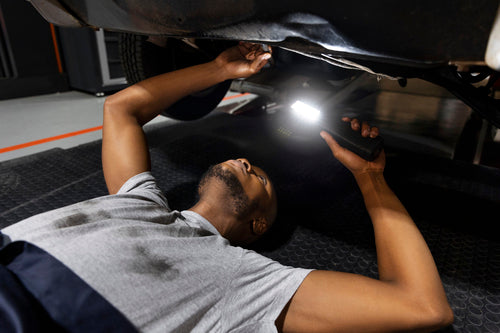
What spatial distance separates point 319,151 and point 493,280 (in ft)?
3.59

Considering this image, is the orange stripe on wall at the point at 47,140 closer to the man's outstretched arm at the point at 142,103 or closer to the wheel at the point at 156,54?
the wheel at the point at 156,54

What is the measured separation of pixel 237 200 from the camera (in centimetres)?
99

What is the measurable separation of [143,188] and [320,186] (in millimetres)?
884

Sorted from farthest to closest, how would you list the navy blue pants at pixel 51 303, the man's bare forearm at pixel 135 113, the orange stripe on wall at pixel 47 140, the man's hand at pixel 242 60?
the orange stripe on wall at pixel 47 140
the man's hand at pixel 242 60
the man's bare forearm at pixel 135 113
the navy blue pants at pixel 51 303

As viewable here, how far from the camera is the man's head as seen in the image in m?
0.98

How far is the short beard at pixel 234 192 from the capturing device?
982 millimetres

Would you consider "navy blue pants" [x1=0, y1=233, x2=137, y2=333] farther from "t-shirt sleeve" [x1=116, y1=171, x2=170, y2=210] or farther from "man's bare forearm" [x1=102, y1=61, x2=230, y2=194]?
"man's bare forearm" [x1=102, y1=61, x2=230, y2=194]

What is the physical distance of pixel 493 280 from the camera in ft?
3.33

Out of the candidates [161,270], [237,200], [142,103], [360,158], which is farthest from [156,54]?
[161,270]

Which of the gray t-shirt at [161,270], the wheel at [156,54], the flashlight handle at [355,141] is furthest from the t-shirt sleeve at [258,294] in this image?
the wheel at [156,54]

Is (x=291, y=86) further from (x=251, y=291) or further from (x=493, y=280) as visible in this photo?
(x=251, y=291)

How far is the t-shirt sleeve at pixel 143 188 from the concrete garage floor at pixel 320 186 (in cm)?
36

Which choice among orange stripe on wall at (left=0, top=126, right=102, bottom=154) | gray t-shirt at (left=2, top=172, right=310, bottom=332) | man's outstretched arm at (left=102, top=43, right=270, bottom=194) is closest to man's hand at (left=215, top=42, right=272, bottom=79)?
man's outstretched arm at (left=102, top=43, right=270, bottom=194)

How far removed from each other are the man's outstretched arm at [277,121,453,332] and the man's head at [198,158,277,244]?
32 centimetres
